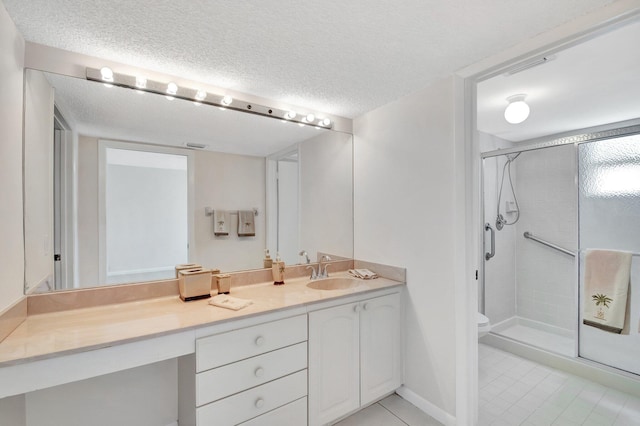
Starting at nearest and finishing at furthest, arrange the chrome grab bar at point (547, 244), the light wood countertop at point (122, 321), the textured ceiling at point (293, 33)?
the light wood countertop at point (122, 321)
the textured ceiling at point (293, 33)
the chrome grab bar at point (547, 244)

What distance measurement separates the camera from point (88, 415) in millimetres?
1501

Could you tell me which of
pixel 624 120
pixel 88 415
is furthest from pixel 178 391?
pixel 624 120

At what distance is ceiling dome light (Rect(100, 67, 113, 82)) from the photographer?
61.0 inches

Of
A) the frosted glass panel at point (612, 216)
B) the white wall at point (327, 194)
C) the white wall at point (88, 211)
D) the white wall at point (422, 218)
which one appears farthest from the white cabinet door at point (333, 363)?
the frosted glass panel at point (612, 216)

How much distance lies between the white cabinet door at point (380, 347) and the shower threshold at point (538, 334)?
1.69 meters

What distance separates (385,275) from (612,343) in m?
2.35

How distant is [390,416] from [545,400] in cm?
119

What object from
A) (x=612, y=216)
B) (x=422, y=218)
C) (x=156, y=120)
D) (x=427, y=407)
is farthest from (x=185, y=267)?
(x=612, y=216)

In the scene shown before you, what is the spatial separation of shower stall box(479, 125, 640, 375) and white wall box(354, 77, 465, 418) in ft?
4.36

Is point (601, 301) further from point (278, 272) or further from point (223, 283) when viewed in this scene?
point (223, 283)

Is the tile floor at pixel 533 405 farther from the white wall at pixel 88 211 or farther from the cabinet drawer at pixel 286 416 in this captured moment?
the white wall at pixel 88 211

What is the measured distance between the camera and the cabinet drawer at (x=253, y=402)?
136 cm

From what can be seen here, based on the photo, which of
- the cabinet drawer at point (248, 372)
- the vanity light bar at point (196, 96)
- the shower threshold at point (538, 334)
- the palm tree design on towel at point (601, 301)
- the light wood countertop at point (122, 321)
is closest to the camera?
the light wood countertop at point (122, 321)

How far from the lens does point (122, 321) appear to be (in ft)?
4.50
